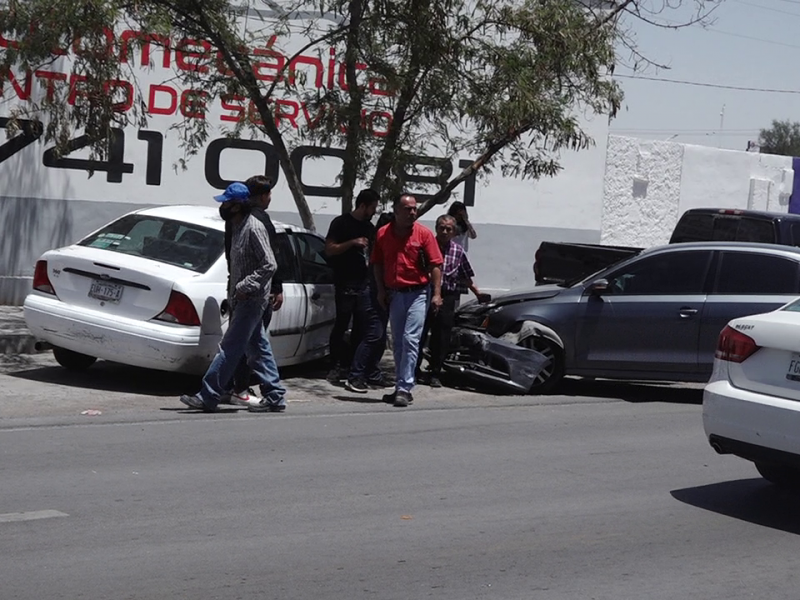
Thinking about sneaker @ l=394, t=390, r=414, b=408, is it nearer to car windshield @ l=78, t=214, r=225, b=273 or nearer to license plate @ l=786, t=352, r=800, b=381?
car windshield @ l=78, t=214, r=225, b=273

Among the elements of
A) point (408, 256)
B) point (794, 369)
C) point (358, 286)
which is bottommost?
point (358, 286)

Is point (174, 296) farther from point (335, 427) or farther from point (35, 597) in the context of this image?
point (35, 597)

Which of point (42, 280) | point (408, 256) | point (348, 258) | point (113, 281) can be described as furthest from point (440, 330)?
point (42, 280)

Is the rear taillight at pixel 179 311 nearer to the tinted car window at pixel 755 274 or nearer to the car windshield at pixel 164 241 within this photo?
the car windshield at pixel 164 241

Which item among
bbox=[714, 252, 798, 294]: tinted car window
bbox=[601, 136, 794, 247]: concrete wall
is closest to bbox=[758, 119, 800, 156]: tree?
bbox=[601, 136, 794, 247]: concrete wall

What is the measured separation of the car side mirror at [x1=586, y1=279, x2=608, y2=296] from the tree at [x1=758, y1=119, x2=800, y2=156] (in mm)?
55788

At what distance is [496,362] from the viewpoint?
11594 mm

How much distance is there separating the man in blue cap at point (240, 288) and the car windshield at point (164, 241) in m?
0.84

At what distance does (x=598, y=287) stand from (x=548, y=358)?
842mm

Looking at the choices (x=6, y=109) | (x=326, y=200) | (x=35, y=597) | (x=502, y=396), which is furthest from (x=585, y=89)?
(x=35, y=597)

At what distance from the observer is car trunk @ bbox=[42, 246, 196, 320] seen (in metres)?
9.98

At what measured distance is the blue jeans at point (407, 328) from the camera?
34.6ft

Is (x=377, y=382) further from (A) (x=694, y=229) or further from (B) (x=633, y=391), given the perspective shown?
(A) (x=694, y=229)

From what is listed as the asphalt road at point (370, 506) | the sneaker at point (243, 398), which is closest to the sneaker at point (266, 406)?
the sneaker at point (243, 398)
